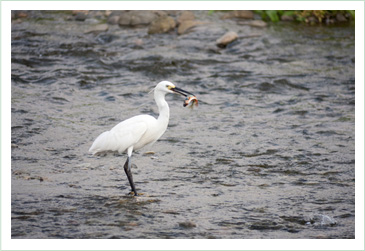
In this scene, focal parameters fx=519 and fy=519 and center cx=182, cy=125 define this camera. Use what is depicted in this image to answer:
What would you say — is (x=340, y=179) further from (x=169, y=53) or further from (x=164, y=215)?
(x=169, y=53)

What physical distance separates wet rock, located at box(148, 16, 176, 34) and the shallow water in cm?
32

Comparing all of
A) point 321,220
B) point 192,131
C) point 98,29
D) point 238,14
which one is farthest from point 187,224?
point 238,14

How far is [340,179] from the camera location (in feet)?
21.9

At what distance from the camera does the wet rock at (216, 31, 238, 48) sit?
42.2 feet

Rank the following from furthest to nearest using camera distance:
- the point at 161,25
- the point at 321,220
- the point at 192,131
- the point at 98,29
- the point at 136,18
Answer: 1. the point at 136,18
2. the point at 98,29
3. the point at 161,25
4. the point at 192,131
5. the point at 321,220

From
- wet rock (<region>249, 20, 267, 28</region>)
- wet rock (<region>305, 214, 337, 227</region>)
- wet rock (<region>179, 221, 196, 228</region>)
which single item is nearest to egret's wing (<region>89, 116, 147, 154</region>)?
wet rock (<region>179, 221, 196, 228</region>)

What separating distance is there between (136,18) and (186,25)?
4.95 feet

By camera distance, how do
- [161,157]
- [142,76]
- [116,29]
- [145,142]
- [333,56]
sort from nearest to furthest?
[145,142], [161,157], [142,76], [333,56], [116,29]

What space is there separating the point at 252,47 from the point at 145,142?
7180mm

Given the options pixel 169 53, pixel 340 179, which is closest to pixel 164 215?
pixel 340 179

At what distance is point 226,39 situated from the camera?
12.9m

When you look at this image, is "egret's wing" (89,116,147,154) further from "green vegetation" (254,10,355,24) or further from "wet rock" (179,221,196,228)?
"green vegetation" (254,10,355,24)

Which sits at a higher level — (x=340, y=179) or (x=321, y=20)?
(x=321, y=20)

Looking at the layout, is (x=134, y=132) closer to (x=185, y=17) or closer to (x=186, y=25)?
(x=186, y=25)
